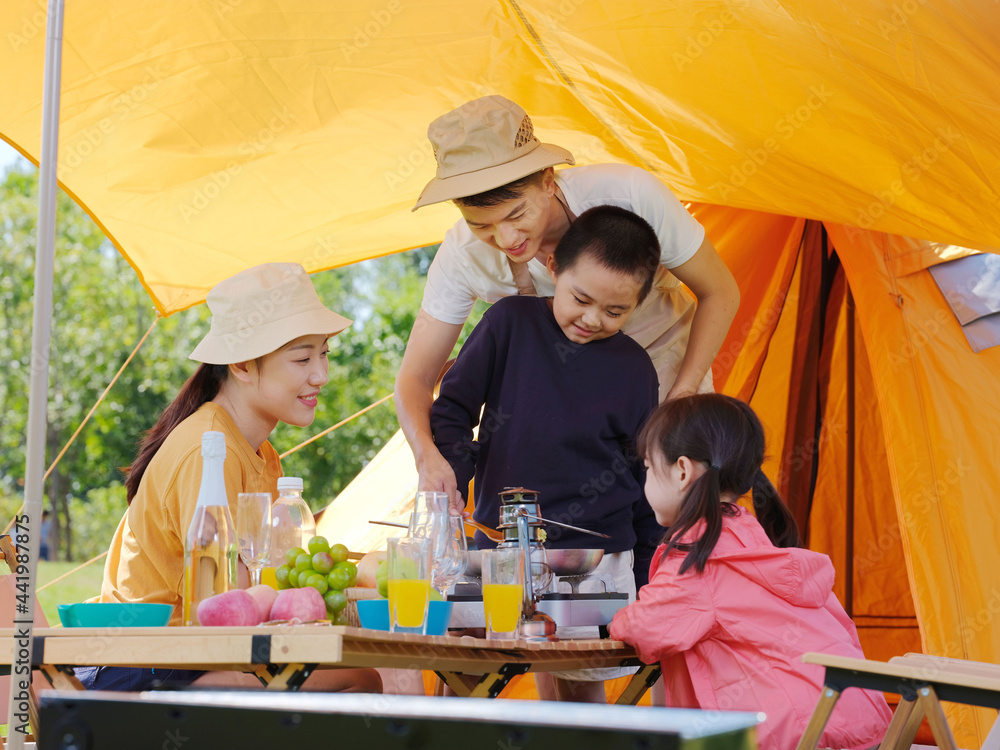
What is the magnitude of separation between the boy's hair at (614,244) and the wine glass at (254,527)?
83cm

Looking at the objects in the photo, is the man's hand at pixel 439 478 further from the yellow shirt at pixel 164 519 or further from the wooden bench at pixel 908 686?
the wooden bench at pixel 908 686

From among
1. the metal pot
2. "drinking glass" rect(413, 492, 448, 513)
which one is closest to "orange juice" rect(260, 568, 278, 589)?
"drinking glass" rect(413, 492, 448, 513)

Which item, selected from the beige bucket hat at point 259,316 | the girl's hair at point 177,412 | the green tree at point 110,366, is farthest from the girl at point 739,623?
the green tree at point 110,366

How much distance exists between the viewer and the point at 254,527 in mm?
1593

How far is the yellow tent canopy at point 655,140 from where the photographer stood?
2.05 m

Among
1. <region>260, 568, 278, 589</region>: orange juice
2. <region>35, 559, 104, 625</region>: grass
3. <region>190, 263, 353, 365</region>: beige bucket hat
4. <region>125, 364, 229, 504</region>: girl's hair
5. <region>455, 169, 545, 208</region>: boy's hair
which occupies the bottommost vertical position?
<region>35, 559, 104, 625</region>: grass

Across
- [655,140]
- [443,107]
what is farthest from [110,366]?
[655,140]

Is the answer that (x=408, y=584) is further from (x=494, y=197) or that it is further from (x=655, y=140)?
(x=655, y=140)

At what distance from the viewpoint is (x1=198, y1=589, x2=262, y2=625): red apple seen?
1.26m

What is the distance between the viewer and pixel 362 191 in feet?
10.1

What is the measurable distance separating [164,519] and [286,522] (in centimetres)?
29

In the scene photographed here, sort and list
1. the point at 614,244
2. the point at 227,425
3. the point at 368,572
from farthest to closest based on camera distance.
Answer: the point at 614,244, the point at 227,425, the point at 368,572

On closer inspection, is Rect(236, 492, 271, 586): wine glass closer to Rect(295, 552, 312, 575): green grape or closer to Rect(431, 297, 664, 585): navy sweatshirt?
Rect(295, 552, 312, 575): green grape

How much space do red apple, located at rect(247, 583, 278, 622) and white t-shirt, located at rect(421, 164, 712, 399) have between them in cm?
112
